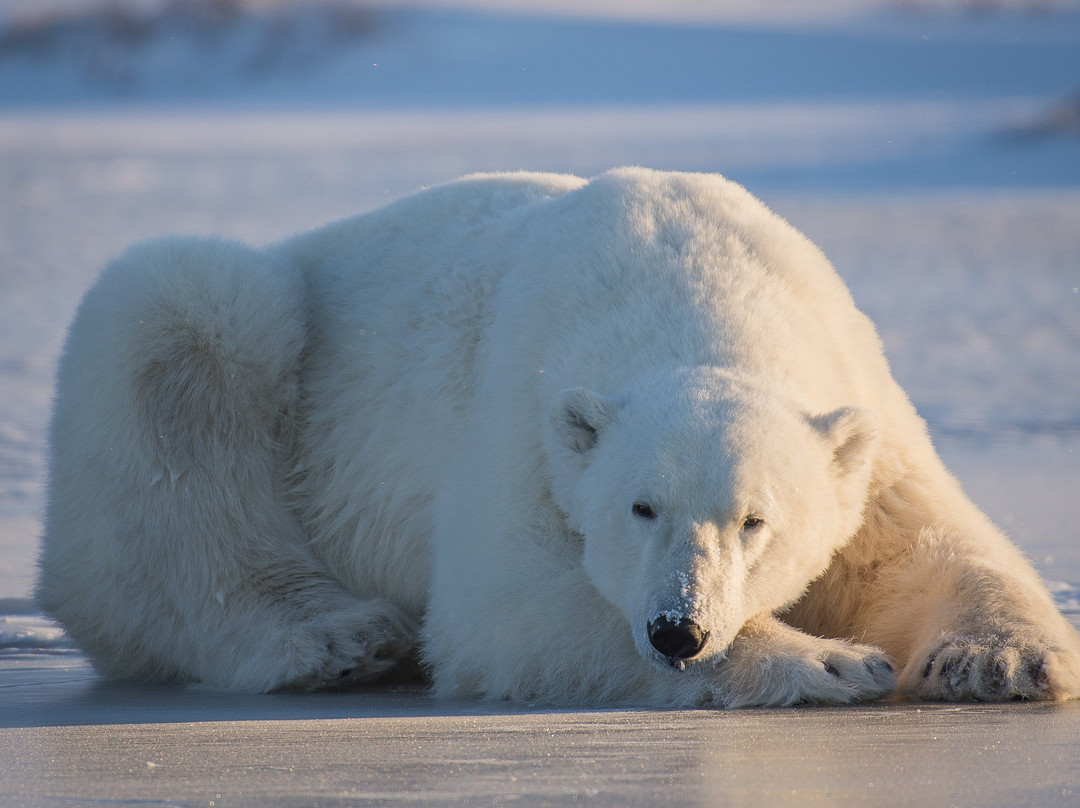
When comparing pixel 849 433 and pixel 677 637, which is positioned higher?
pixel 849 433

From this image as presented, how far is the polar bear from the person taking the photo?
3561 mm

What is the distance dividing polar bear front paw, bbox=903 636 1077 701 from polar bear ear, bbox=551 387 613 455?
938mm

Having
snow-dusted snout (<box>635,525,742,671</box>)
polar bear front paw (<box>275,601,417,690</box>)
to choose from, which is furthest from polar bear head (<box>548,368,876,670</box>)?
polar bear front paw (<box>275,601,417,690</box>)

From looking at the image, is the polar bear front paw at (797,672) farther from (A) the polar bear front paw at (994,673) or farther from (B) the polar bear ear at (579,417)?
(B) the polar bear ear at (579,417)

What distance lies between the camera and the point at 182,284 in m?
5.01

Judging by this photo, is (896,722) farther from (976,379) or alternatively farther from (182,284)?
(976,379)

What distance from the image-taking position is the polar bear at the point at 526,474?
3.56 m

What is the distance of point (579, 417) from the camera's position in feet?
12.2

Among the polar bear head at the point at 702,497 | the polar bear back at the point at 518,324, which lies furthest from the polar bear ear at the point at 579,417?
the polar bear back at the point at 518,324

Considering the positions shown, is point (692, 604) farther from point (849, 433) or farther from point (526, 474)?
point (526, 474)

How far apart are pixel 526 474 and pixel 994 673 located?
1.27 m

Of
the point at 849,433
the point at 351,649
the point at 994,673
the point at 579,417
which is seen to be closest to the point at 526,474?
the point at 579,417

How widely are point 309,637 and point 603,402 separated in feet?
4.17

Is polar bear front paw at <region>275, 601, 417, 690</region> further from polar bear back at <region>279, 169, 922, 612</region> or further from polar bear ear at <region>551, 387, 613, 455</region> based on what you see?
polar bear ear at <region>551, 387, 613, 455</region>
